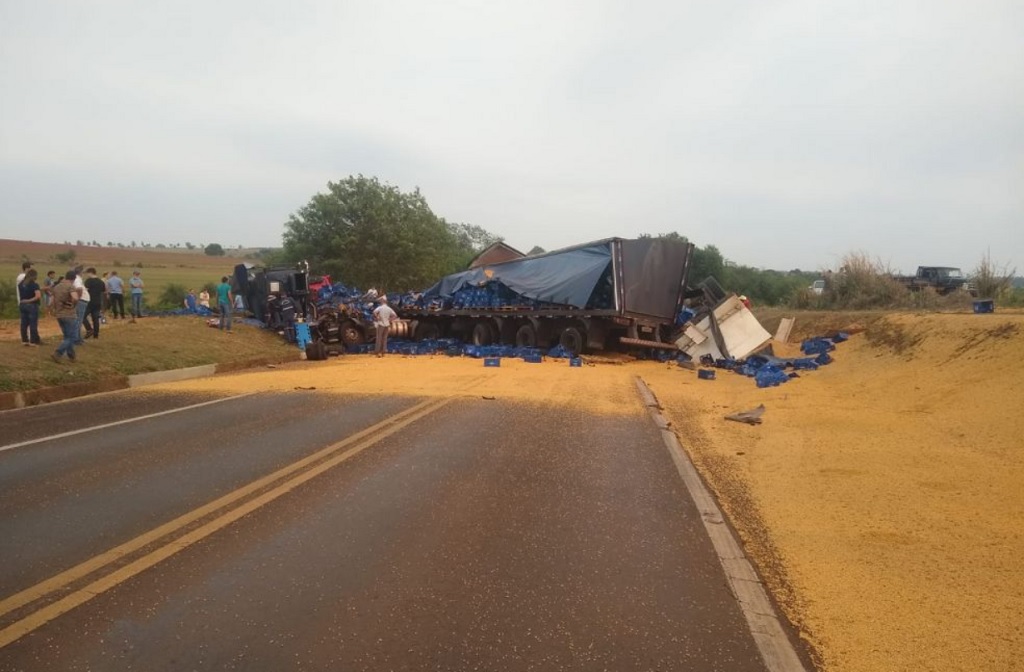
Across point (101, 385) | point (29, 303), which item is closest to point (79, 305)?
point (29, 303)

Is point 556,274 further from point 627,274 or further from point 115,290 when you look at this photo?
point 115,290

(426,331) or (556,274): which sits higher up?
(556,274)

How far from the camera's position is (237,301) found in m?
30.0

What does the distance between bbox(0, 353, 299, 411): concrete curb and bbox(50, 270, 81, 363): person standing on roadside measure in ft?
3.41

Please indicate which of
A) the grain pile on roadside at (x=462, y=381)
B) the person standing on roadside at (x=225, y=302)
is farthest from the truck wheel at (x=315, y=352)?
the person standing on roadside at (x=225, y=302)

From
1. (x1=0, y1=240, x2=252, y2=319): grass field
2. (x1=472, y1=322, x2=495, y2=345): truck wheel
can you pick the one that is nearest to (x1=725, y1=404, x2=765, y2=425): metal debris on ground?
(x1=472, y1=322, x2=495, y2=345): truck wheel

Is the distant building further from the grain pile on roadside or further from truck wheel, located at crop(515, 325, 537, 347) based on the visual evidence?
the grain pile on roadside

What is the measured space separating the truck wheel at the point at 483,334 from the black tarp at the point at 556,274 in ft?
4.40

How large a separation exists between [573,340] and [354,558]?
16148mm

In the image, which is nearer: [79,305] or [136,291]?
[79,305]

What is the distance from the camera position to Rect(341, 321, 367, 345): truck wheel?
2492cm

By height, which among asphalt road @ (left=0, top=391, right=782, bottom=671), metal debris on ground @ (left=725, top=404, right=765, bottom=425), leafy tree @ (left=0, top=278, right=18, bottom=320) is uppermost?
leafy tree @ (left=0, top=278, right=18, bottom=320)

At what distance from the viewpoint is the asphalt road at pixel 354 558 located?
3447 millimetres

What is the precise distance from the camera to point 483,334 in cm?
2400
